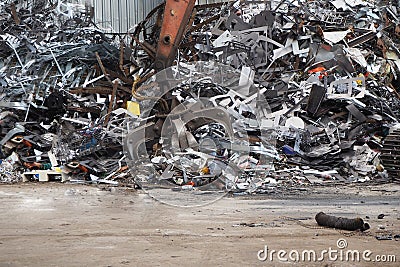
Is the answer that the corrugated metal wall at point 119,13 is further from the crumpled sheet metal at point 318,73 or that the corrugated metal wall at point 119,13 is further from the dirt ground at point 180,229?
the dirt ground at point 180,229

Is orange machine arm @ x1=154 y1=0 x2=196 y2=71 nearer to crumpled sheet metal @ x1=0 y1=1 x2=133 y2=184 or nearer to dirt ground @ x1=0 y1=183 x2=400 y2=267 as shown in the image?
crumpled sheet metal @ x1=0 y1=1 x2=133 y2=184

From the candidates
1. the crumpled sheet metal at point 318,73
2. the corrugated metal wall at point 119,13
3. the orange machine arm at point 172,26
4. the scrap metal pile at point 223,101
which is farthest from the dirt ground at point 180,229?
the corrugated metal wall at point 119,13

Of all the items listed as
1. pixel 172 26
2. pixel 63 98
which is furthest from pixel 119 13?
pixel 172 26

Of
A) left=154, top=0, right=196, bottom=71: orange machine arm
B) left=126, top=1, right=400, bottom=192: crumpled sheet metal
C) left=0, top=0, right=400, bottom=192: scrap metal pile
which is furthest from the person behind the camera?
left=126, top=1, right=400, bottom=192: crumpled sheet metal

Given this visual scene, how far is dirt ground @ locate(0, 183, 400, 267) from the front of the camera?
350cm

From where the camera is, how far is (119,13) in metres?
13.0

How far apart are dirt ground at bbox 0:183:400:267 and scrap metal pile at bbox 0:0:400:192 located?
39.2 inches

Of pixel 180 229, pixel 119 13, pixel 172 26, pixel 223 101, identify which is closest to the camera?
pixel 180 229

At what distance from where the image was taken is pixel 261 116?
28.6ft

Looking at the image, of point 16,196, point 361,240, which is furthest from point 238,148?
point 361,240

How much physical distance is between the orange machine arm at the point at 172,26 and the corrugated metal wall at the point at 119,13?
17.1ft

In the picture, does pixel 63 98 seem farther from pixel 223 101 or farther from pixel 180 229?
pixel 180 229

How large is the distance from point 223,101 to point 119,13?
5.06 metres

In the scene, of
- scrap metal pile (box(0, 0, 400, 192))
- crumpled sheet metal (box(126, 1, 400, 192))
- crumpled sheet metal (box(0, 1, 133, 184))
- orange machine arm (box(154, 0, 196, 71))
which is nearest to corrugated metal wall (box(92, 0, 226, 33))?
crumpled sheet metal (box(0, 1, 133, 184))
